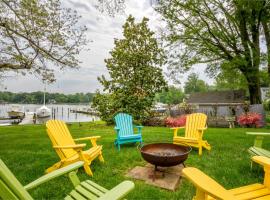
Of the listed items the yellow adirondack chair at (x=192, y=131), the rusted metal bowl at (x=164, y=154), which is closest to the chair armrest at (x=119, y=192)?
the rusted metal bowl at (x=164, y=154)

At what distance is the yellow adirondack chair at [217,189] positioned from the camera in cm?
189

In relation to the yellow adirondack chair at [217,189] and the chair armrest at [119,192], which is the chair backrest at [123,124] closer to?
the yellow adirondack chair at [217,189]

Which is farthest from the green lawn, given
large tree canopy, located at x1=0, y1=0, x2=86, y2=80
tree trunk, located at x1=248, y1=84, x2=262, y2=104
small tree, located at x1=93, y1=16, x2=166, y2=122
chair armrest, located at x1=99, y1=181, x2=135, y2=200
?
tree trunk, located at x1=248, y1=84, x2=262, y2=104

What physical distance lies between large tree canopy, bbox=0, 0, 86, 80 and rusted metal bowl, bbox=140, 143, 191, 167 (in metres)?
5.43

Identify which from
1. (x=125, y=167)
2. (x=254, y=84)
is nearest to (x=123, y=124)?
(x=125, y=167)

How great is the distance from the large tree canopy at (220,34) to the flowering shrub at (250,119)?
293 centimetres

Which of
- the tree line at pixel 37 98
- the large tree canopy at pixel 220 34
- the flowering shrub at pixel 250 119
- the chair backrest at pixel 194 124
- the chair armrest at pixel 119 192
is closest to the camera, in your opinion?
the chair armrest at pixel 119 192

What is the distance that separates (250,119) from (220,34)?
5.82 metres

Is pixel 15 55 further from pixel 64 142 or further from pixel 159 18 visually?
pixel 159 18

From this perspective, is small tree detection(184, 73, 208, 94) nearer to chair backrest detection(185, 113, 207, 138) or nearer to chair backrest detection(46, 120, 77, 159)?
chair backrest detection(185, 113, 207, 138)

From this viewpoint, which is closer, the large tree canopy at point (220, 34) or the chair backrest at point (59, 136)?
the chair backrest at point (59, 136)

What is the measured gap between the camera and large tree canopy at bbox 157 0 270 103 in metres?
15.1

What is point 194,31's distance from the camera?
15750 millimetres

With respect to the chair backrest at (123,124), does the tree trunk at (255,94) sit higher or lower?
higher
